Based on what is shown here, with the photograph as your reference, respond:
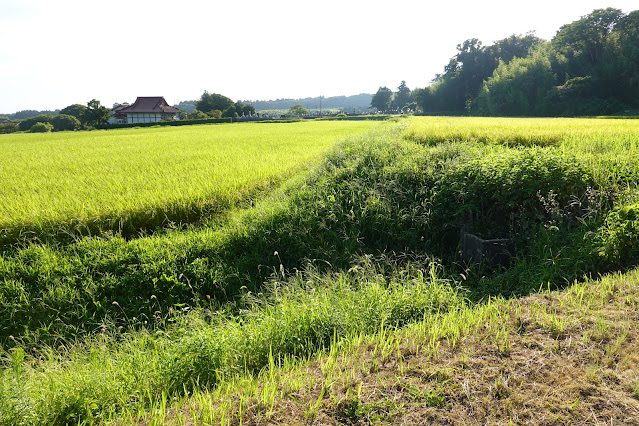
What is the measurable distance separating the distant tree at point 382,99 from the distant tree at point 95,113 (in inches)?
2605

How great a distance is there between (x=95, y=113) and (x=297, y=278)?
167 feet

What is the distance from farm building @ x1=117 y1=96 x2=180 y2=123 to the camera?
54688 millimetres

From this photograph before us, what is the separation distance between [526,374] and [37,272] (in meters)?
4.89

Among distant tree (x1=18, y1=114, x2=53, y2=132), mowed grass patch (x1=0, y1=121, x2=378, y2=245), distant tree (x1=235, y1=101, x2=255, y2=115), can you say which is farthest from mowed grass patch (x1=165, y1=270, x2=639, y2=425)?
distant tree (x1=18, y1=114, x2=53, y2=132)

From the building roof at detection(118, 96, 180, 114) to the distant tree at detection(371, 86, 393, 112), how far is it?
54000mm

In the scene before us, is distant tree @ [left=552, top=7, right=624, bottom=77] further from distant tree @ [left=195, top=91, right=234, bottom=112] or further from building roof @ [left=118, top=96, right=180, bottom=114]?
building roof @ [left=118, top=96, right=180, bottom=114]

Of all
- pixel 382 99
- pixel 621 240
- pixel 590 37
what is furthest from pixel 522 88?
pixel 382 99

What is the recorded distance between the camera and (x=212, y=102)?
212 feet

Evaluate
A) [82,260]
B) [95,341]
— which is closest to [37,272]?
[82,260]

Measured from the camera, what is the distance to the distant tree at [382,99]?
310 feet

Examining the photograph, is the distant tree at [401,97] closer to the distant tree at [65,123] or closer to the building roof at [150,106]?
the building roof at [150,106]

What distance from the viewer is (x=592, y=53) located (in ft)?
128

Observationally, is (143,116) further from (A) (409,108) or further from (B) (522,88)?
(A) (409,108)

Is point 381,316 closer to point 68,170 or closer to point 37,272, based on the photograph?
point 37,272
